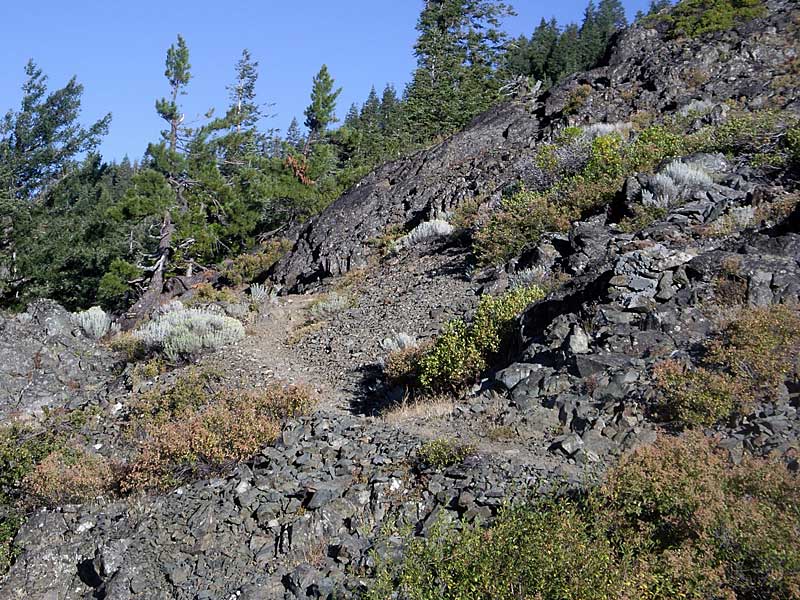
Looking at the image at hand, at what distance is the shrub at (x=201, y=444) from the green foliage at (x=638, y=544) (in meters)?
2.88

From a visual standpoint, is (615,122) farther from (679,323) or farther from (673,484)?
(673,484)

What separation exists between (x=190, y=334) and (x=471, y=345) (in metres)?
5.44

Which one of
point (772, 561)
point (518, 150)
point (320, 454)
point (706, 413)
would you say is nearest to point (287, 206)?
point (518, 150)

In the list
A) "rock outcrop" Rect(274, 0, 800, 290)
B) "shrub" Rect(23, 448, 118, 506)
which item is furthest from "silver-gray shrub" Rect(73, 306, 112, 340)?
"shrub" Rect(23, 448, 118, 506)

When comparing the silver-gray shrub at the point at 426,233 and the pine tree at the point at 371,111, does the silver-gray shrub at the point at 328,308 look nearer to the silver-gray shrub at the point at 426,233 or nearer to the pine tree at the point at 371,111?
the silver-gray shrub at the point at 426,233

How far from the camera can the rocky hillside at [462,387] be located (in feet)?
18.4

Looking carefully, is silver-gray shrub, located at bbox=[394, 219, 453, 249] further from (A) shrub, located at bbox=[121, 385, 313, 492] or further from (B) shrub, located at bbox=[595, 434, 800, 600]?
(B) shrub, located at bbox=[595, 434, 800, 600]

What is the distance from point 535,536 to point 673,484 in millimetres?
1084

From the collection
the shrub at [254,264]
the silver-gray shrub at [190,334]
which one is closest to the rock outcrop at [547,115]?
the shrub at [254,264]

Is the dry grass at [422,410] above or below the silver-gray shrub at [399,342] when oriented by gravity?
below

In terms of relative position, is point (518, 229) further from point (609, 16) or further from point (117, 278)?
point (609, 16)

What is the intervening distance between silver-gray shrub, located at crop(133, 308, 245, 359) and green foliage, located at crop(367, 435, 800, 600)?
747 centimetres

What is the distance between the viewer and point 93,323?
1377 cm

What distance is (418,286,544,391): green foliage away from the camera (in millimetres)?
8434
